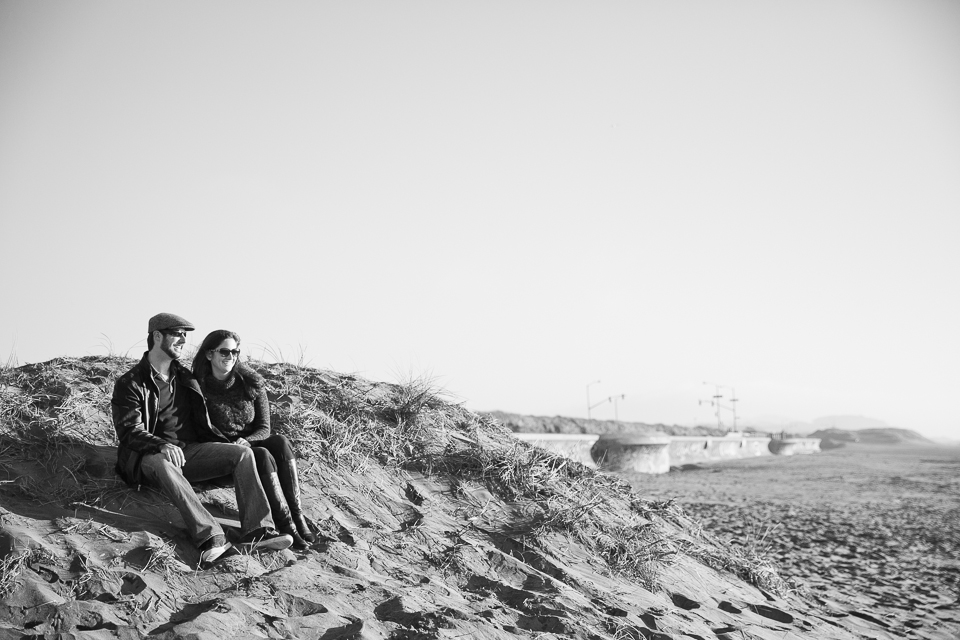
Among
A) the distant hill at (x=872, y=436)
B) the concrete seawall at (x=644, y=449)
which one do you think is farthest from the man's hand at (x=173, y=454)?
the distant hill at (x=872, y=436)

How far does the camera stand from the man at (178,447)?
4203mm

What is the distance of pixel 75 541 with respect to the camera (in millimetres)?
4074

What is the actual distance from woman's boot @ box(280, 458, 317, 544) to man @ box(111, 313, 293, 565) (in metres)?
0.17

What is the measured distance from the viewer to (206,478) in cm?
456

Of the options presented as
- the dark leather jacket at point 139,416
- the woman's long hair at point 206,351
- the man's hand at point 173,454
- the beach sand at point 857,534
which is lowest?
the beach sand at point 857,534

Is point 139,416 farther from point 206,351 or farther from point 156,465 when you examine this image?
point 206,351

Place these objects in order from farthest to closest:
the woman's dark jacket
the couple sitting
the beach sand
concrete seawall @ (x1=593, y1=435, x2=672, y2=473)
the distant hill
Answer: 1. the distant hill
2. concrete seawall @ (x1=593, y1=435, x2=672, y2=473)
3. the beach sand
4. the woman's dark jacket
5. the couple sitting

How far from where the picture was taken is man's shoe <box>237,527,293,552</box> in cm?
430

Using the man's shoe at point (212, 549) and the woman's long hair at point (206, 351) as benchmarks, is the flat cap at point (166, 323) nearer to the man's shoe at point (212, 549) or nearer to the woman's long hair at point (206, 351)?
the woman's long hair at point (206, 351)

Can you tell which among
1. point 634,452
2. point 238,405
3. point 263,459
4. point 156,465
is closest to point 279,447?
point 263,459

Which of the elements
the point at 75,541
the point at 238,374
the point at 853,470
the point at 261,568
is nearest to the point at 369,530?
the point at 261,568

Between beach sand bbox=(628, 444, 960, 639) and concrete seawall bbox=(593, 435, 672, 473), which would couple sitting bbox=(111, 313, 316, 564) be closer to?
beach sand bbox=(628, 444, 960, 639)

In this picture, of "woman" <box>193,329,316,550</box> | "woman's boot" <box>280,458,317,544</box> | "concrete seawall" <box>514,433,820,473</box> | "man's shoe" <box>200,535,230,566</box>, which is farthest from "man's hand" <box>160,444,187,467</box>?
"concrete seawall" <box>514,433,820,473</box>

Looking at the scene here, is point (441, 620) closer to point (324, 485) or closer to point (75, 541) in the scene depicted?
point (324, 485)
